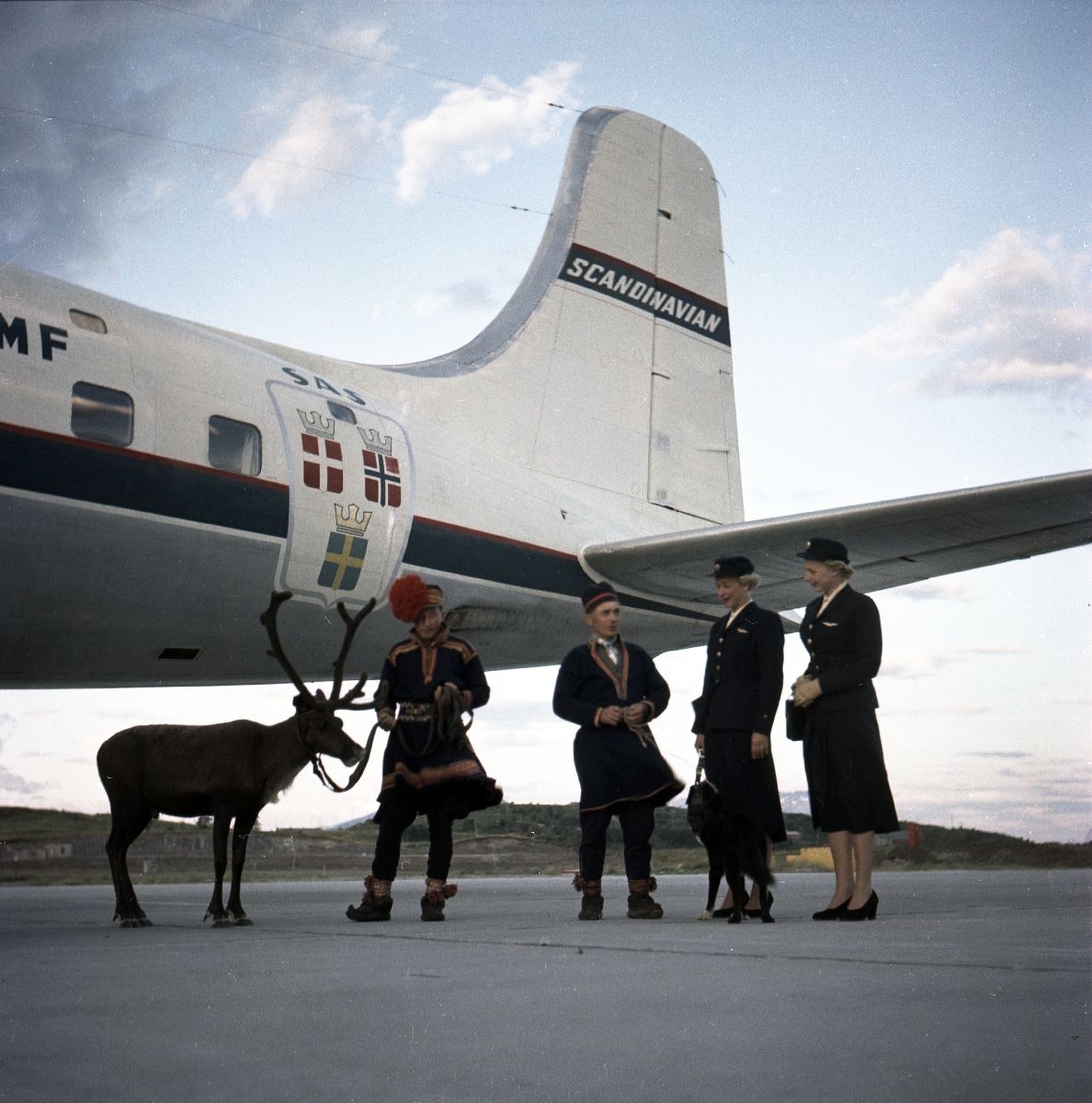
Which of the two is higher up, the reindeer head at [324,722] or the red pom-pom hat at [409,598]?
the red pom-pom hat at [409,598]

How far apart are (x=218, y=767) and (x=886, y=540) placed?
17.7ft

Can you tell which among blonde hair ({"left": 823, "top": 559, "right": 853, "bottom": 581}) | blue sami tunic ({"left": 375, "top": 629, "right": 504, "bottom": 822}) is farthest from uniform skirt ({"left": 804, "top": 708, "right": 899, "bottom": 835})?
blue sami tunic ({"left": 375, "top": 629, "right": 504, "bottom": 822})

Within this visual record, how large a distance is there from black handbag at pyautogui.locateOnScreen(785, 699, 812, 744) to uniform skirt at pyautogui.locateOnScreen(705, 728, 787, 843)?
168mm

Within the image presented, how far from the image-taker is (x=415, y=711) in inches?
236

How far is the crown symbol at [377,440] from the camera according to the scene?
856 cm

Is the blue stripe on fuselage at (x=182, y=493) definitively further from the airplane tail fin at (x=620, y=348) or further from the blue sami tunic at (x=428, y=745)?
the airplane tail fin at (x=620, y=348)

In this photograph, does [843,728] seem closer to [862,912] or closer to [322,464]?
[862,912]

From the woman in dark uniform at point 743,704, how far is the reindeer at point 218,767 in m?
1.66

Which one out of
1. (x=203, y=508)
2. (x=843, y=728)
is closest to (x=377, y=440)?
(x=203, y=508)

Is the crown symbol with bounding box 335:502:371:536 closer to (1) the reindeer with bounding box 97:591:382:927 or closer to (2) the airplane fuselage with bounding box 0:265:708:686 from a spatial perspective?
(2) the airplane fuselage with bounding box 0:265:708:686

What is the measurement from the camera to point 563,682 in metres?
6.14

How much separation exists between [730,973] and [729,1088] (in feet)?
3.90

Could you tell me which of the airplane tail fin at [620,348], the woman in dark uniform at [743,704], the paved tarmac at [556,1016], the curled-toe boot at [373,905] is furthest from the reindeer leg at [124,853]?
the airplane tail fin at [620,348]

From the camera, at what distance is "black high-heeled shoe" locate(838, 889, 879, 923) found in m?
5.23
